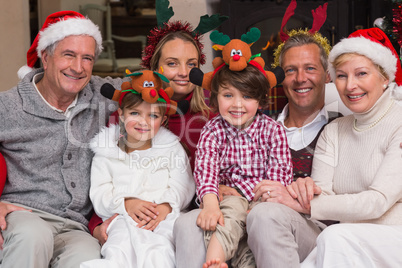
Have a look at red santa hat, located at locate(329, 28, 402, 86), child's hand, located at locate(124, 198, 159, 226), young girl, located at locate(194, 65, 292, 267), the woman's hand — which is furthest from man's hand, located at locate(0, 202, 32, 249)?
red santa hat, located at locate(329, 28, 402, 86)

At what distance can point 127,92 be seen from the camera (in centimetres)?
221

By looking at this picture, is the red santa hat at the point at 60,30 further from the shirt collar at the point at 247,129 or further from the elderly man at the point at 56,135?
the shirt collar at the point at 247,129

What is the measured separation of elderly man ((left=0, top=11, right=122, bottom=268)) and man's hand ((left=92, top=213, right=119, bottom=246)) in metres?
0.03

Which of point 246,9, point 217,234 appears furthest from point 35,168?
point 246,9

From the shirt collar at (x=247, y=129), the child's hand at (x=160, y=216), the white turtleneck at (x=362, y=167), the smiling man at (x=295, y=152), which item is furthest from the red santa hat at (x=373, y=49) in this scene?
the child's hand at (x=160, y=216)

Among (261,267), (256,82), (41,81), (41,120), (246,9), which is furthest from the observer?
(246,9)

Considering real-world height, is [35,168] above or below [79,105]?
below

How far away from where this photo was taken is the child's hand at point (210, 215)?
1803 millimetres

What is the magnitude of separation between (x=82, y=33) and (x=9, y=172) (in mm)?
727

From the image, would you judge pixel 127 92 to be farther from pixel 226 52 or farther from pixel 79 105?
pixel 226 52

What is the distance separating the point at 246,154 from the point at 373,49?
0.69 metres

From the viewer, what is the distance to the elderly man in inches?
81.7

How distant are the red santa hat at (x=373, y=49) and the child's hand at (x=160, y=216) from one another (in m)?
0.97

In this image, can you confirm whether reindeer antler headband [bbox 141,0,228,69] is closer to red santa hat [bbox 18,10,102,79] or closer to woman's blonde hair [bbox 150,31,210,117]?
woman's blonde hair [bbox 150,31,210,117]
